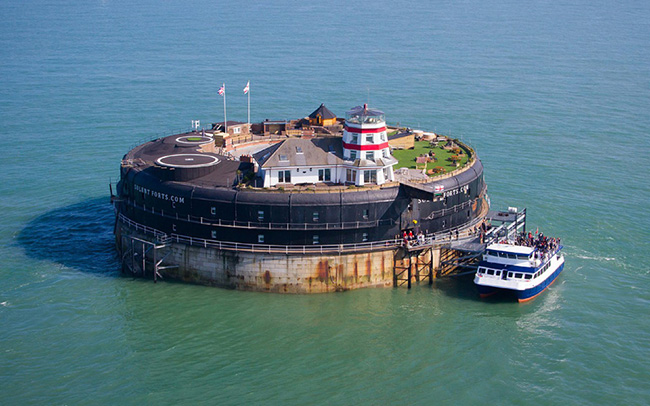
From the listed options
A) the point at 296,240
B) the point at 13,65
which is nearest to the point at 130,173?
the point at 296,240

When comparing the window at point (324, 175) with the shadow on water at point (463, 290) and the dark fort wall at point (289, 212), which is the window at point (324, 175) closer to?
the dark fort wall at point (289, 212)

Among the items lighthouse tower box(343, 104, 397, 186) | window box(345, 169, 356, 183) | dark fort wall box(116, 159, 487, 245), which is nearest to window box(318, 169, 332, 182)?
window box(345, 169, 356, 183)

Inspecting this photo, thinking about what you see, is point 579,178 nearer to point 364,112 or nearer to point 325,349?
point 364,112

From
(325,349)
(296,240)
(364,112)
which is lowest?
(325,349)

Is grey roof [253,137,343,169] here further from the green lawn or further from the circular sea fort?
the green lawn

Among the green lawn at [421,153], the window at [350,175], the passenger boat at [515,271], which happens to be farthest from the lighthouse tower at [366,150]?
the passenger boat at [515,271]

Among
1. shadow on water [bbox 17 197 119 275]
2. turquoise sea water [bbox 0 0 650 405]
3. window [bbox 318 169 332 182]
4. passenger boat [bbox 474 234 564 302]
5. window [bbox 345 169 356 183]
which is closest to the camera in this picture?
turquoise sea water [bbox 0 0 650 405]

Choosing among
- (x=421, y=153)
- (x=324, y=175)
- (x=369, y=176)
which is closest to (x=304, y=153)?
(x=324, y=175)
